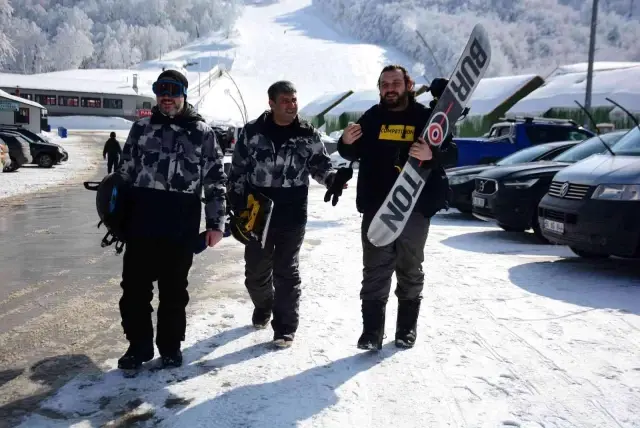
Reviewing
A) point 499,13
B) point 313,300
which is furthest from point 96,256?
point 499,13

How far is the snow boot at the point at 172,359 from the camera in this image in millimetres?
3977

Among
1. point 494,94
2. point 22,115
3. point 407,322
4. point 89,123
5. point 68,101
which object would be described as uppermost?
point 494,94

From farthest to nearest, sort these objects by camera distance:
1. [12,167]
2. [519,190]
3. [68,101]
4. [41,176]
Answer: [68,101], [12,167], [41,176], [519,190]

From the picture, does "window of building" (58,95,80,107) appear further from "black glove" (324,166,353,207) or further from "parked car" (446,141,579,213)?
"black glove" (324,166,353,207)

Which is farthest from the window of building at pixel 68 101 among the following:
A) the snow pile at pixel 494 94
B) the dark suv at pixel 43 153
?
the snow pile at pixel 494 94

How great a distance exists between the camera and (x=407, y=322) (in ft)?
14.5

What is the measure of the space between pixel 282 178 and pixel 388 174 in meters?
0.74

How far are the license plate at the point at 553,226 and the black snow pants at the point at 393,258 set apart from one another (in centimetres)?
313

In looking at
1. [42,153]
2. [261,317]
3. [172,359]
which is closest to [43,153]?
[42,153]

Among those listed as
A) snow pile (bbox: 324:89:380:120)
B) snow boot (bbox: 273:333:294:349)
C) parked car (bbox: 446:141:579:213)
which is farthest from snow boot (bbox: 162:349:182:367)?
snow pile (bbox: 324:89:380:120)

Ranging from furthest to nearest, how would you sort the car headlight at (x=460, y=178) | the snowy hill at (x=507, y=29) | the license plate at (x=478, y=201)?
the snowy hill at (x=507, y=29), the car headlight at (x=460, y=178), the license plate at (x=478, y=201)

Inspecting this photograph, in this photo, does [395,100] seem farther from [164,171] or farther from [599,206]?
[599,206]

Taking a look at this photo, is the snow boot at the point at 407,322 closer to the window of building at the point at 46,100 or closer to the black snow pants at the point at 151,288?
the black snow pants at the point at 151,288

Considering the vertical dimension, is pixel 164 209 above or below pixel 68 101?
below
